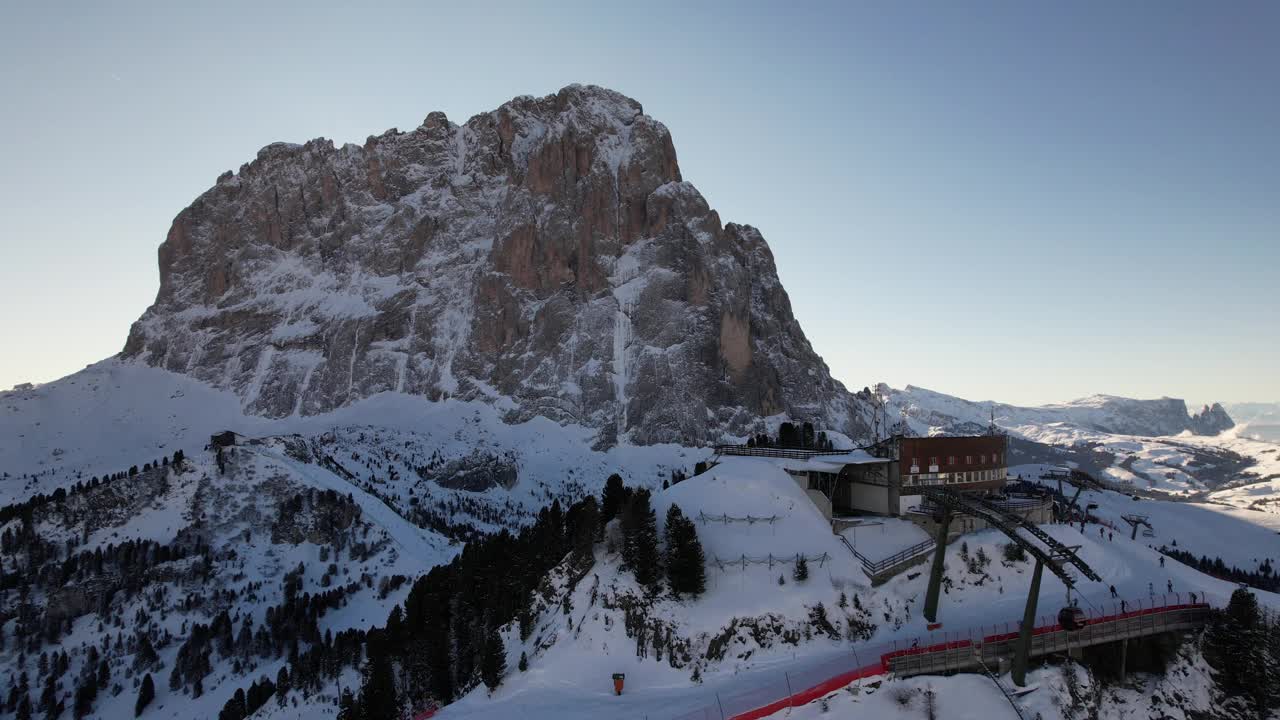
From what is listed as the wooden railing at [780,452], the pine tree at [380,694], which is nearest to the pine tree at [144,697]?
the pine tree at [380,694]

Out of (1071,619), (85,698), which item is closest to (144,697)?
(85,698)

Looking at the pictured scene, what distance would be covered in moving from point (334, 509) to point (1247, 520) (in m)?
189

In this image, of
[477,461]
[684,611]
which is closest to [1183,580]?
[684,611]

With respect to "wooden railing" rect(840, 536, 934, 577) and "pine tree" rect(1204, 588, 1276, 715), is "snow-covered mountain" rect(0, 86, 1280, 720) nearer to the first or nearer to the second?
"wooden railing" rect(840, 536, 934, 577)

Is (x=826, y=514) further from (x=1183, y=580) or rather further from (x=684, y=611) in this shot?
(x=1183, y=580)

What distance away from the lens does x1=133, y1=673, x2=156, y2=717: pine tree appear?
269 ft

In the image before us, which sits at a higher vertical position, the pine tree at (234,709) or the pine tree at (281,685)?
the pine tree at (281,685)

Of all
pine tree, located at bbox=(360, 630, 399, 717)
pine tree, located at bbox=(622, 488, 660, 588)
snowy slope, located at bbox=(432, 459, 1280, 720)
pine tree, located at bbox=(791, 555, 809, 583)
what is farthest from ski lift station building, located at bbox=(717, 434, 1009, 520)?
pine tree, located at bbox=(360, 630, 399, 717)

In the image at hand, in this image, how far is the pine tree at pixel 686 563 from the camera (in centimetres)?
4522

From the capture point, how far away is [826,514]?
5600cm

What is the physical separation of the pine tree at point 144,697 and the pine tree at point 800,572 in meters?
80.1

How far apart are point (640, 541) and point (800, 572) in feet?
34.8

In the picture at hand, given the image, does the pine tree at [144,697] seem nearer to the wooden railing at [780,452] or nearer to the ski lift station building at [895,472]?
the wooden railing at [780,452]

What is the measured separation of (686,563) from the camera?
45500 millimetres
